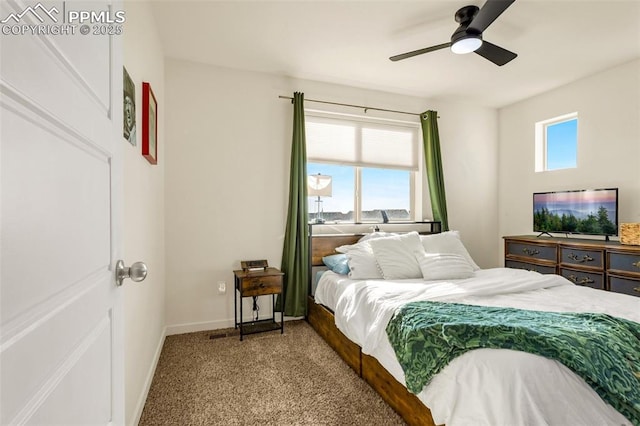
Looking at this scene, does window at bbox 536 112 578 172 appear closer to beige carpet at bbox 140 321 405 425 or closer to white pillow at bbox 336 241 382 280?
white pillow at bbox 336 241 382 280

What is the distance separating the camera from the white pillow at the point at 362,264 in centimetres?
283

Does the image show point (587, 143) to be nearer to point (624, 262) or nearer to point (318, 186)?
point (624, 262)

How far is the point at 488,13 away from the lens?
6.45 feet

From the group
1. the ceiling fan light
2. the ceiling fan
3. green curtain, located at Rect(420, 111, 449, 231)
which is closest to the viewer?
the ceiling fan

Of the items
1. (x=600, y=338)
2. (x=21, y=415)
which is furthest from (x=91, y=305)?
(x=600, y=338)

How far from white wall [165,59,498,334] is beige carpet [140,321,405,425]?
575mm

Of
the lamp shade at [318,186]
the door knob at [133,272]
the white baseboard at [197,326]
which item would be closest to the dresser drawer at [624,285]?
Answer: the lamp shade at [318,186]

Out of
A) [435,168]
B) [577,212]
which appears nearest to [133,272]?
[435,168]

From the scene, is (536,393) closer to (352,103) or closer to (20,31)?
(20,31)

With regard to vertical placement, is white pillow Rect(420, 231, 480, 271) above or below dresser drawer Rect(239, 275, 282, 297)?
above

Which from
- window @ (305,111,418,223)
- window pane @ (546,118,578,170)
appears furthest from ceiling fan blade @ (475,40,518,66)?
window pane @ (546,118,578,170)

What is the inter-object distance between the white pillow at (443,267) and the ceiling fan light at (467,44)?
66.6 inches

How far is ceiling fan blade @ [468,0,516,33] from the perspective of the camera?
1.83 metres

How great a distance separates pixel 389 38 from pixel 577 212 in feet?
9.27
